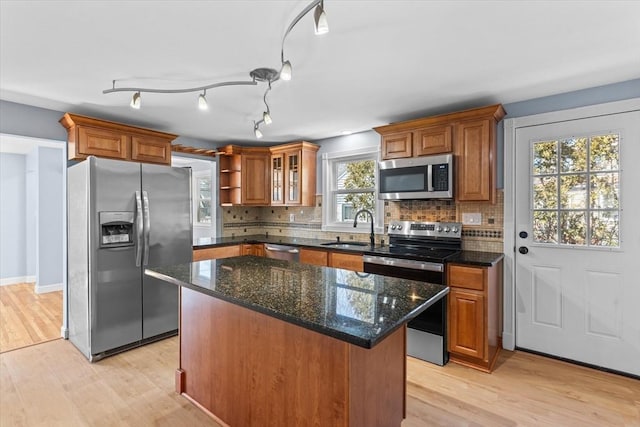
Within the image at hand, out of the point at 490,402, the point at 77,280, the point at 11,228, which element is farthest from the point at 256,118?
the point at 11,228

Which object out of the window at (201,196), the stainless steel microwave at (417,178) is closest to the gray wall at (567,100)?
the stainless steel microwave at (417,178)

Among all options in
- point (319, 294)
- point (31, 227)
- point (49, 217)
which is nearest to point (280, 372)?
point (319, 294)

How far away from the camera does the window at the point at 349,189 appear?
13.5 feet

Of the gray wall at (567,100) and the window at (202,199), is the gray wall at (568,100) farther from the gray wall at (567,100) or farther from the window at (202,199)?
the window at (202,199)

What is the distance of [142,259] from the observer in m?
3.12

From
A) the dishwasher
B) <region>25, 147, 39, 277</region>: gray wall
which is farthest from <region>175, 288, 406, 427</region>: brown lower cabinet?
<region>25, 147, 39, 277</region>: gray wall

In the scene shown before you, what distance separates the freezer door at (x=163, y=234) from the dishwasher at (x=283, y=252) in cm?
108

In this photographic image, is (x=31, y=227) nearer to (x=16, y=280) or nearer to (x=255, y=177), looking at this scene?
(x=16, y=280)

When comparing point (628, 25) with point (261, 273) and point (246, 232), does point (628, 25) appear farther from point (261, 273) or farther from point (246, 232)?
point (246, 232)

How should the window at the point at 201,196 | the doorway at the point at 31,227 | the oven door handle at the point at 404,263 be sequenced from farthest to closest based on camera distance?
the window at the point at 201,196
the doorway at the point at 31,227
the oven door handle at the point at 404,263

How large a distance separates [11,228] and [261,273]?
6031 mm

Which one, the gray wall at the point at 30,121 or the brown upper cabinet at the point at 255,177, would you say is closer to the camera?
the gray wall at the point at 30,121

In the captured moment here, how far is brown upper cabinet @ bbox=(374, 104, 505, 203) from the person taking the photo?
2.94 m

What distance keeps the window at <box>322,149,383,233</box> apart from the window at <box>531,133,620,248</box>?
1.62 m
